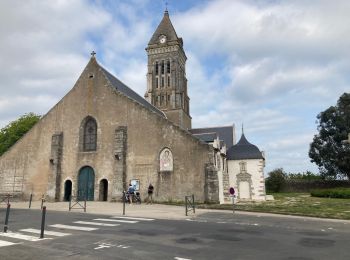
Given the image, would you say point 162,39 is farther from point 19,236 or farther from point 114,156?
point 19,236

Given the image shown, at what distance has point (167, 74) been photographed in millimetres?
49812

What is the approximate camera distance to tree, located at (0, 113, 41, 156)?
4434 centimetres

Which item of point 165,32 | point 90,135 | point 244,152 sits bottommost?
point 244,152

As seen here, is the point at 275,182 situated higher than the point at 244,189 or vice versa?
the point at 275,182

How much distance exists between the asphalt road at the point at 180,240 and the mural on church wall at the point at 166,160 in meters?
10.1

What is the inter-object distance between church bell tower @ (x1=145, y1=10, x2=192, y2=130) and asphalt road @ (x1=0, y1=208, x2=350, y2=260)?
3399cm

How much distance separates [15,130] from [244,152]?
30.7 m

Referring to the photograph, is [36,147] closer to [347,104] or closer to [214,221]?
[214,221]

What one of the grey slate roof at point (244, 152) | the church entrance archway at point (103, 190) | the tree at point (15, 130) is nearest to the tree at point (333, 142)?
the grey slate roof at point (244, 152)

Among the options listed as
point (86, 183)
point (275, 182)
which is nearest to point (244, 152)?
point (86, 183)

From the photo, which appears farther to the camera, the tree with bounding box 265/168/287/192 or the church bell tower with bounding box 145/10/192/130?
the church bell tower with bounding box 145/10/192/130

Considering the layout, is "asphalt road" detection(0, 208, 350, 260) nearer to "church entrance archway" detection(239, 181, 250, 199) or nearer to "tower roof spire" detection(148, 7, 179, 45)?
"church entrance archway" detection(239, 181, 250, 199)

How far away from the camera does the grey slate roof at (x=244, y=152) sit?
29.3 metres

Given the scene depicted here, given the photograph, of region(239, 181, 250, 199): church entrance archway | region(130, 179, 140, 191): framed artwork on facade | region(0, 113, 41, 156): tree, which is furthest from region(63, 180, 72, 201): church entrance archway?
region(0, 113, 41, 156): tree
